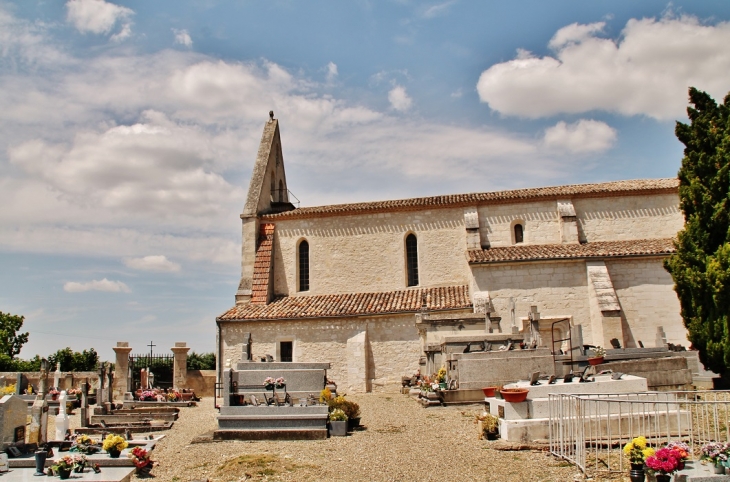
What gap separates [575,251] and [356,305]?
8950mm

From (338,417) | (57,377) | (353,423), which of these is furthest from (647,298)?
(57,377)

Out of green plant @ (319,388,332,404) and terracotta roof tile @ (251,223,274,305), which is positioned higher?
terracotta roof tile @ (251,223,274,305)

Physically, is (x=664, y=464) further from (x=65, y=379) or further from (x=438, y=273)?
(x=65, y=379)

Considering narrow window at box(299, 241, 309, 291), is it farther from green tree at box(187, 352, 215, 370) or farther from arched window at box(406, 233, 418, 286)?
green tree at box(187, 352, 215, 370)

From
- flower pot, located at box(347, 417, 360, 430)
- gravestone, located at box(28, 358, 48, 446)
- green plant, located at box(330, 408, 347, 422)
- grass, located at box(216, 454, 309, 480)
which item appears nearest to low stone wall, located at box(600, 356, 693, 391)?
flower pot, located at box(347, 417, 360, 430)

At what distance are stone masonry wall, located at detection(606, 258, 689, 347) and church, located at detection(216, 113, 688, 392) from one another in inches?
1.5

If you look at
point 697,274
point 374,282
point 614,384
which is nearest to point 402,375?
point 374,282

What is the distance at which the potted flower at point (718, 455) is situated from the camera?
287 inches

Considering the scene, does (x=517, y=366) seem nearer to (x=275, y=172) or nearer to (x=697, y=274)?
(x=697, y=274)

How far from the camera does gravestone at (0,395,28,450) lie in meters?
10.1

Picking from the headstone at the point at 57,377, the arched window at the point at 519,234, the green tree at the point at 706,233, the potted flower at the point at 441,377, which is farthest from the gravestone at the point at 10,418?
the arched window at the point at 519,234

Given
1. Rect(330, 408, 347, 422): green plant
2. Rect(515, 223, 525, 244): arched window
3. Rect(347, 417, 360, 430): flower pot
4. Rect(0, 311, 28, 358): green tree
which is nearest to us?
Rect(330, 408, 347, 422): green plant

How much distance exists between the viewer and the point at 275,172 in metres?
32.6

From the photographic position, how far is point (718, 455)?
7.42 metres
